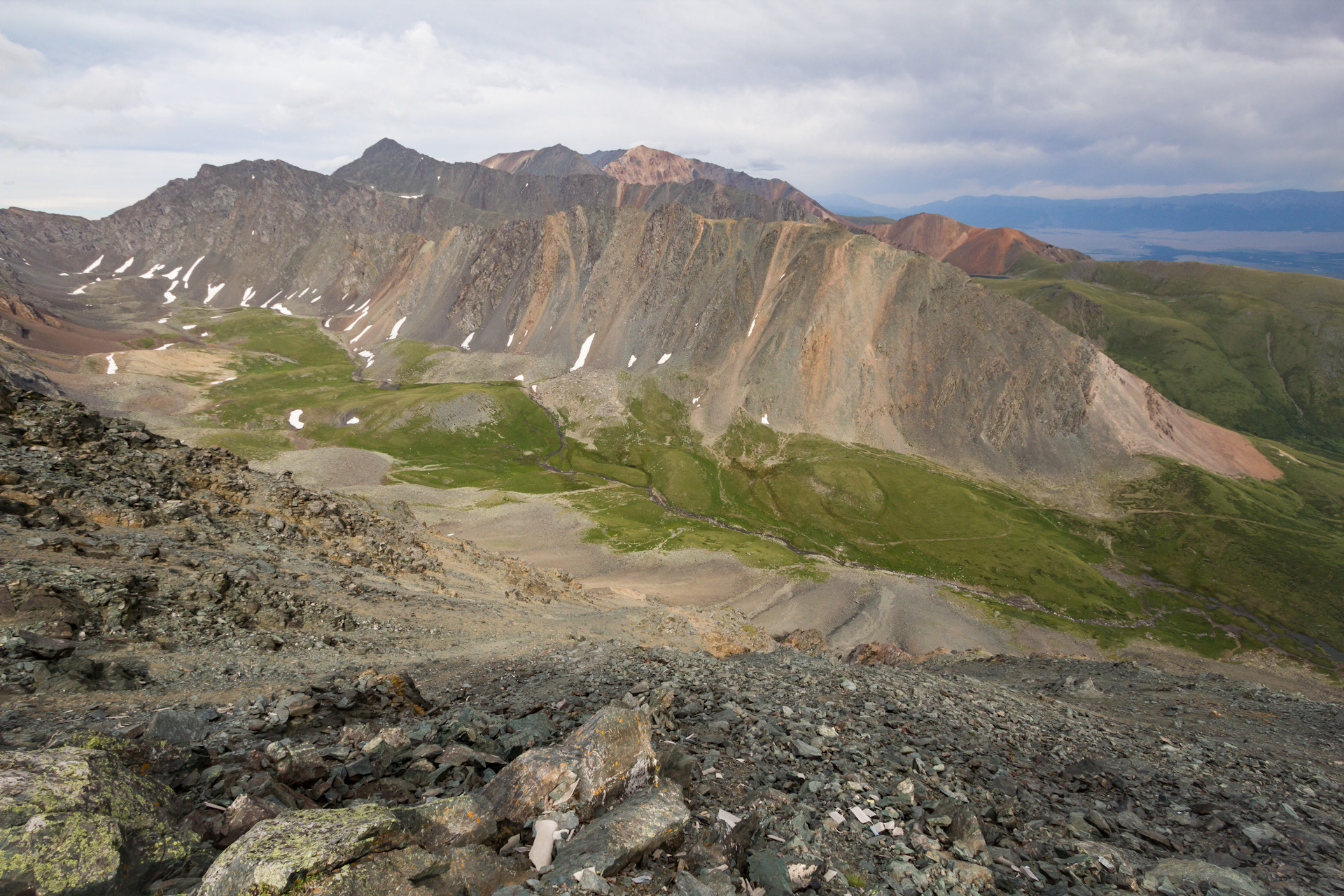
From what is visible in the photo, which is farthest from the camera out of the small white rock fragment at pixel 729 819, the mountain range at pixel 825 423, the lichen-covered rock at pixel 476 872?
the mountain range at pixel 825 423

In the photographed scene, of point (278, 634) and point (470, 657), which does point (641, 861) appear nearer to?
point (470, 657)

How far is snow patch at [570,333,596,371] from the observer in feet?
564

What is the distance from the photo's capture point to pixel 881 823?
12.0m

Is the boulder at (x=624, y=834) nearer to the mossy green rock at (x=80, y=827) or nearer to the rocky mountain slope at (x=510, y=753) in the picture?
the rocky mountain slope at (x=510, y=753)

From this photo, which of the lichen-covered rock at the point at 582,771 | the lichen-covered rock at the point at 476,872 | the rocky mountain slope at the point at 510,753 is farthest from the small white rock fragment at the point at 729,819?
the lichen-covered rock at the point at 476,872

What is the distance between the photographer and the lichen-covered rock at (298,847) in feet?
21.7

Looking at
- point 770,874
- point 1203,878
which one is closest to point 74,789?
point 770,874

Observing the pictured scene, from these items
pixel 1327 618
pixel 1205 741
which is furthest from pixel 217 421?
pixel 1327 618

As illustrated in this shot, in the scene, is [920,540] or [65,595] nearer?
[65,595]

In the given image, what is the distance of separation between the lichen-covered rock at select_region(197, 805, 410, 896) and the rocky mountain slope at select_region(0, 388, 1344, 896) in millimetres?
35

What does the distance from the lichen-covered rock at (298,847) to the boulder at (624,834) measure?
95.3 inches

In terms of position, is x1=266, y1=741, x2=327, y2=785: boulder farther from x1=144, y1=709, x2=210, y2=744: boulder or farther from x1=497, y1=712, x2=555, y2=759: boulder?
x1=497, y1=712, x2=555, y2=759: boulder

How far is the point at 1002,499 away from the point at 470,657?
119 metres

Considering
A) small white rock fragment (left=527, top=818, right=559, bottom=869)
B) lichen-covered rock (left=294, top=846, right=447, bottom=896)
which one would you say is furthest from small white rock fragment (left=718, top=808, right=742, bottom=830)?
lichen-covered rock (left=294, top=846, right=447, bottom=896)
